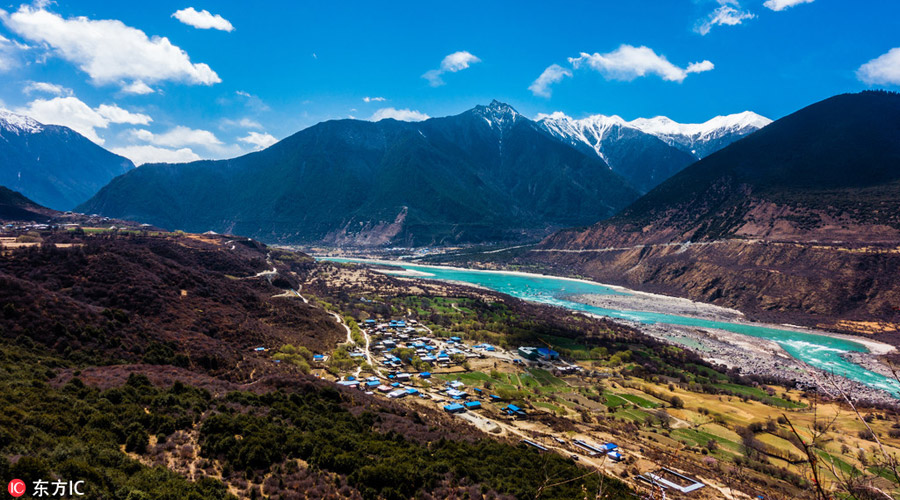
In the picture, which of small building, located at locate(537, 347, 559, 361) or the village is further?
small building, located at locate(537, 347, 559, 361)

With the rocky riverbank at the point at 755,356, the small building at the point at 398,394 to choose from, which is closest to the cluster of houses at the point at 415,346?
the small building at the point at 398,394

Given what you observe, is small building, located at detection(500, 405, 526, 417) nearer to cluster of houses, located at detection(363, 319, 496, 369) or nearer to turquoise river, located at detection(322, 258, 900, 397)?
cluster of houses, located at detection(363, 319, 496, 369)

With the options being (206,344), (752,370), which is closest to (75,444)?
(206,344)

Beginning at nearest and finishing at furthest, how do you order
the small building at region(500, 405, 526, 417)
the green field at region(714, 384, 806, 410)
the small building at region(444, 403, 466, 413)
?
1. the small building at region(444, 403, 466, 413)
2. the small building at region(500, 405, 526, 417)
3. the green field at region(714, 384, 806, 410)

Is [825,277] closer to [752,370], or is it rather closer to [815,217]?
[815,217]

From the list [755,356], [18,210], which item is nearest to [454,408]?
[755,356]

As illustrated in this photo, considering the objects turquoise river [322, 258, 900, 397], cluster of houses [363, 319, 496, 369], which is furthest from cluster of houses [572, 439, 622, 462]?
cluster of houses [363, 319, 496, 369]

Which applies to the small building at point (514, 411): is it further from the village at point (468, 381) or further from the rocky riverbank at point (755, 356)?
the rocky riverbank at point (755, 356)

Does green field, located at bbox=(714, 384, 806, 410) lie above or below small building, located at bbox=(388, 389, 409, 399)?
below

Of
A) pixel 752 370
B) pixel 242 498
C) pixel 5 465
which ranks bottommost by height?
pixel 752 370
